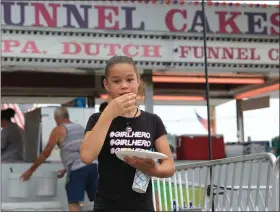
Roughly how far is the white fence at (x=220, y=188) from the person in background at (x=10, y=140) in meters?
3.31

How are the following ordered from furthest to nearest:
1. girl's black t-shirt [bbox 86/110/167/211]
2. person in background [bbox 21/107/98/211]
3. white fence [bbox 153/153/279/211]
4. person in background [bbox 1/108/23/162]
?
person in background [bbox 1/108/23/162]
person in background [bbox 21/107/98/211]
white fence [bbox 153/153/279/211]
girl's black t-shirt [bbox 86/110/167/211]

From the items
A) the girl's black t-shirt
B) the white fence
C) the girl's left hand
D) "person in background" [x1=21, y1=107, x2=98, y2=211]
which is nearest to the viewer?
the girl's left hand

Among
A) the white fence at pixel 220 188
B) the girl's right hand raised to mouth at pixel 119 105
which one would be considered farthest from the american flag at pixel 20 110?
the girl's right hand raised to mouth at pixel 119 105

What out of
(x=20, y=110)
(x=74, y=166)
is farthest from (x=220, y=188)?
(x=20, y=110)

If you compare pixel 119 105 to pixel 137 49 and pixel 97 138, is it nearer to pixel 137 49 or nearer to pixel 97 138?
pixel 97 138

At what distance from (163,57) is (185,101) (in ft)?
9.90

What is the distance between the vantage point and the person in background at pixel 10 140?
8734 millimetres

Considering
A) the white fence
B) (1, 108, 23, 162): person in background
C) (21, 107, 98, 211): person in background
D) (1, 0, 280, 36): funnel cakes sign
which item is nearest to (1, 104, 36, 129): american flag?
(1, 108, 23, 162): person in background

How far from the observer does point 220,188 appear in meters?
5.36

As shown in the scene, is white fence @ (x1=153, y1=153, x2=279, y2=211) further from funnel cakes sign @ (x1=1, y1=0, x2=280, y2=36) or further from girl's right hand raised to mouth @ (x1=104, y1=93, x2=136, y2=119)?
funnel cakes sign @ (x1=1, y1=0, x2=280, y2=36)

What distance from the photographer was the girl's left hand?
2.41 m

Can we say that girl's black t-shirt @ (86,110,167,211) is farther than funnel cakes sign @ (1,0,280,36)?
No

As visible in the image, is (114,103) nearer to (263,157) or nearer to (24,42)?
(263,157)

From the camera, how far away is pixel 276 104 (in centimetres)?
1184
